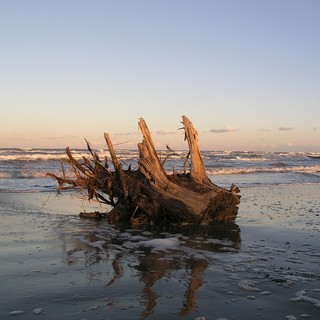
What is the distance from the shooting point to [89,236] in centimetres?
752

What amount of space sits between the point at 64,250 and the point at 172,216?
293cm

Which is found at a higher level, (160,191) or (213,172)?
(160,191)

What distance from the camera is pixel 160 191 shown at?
28.1ft

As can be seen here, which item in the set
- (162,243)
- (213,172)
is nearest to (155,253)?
(162,243)

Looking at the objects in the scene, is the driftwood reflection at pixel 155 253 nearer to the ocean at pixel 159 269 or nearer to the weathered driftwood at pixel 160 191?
the ocean at pixel 159 269

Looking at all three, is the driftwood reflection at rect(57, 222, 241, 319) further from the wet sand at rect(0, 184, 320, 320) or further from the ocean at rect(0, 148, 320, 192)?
the ocean at rect(0, 148, 320, 192)

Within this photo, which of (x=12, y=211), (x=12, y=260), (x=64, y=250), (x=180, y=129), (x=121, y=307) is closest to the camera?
(x=121, y=307)

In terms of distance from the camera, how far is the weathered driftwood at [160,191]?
336 inches

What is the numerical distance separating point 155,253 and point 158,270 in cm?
99

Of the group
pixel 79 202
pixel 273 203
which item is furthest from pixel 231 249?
pixel 79 202

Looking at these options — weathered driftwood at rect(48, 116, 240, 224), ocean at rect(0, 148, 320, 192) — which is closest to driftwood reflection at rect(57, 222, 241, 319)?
weathered driftwood at rect(48, 116, 240, 224)

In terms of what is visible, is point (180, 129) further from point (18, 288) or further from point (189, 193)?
point (18, 288)

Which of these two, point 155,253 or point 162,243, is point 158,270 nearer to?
point 155,253

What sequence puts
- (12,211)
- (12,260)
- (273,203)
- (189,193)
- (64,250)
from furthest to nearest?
(273,203) < (12,211) < (189,193) < (64,250) < (12,260)
